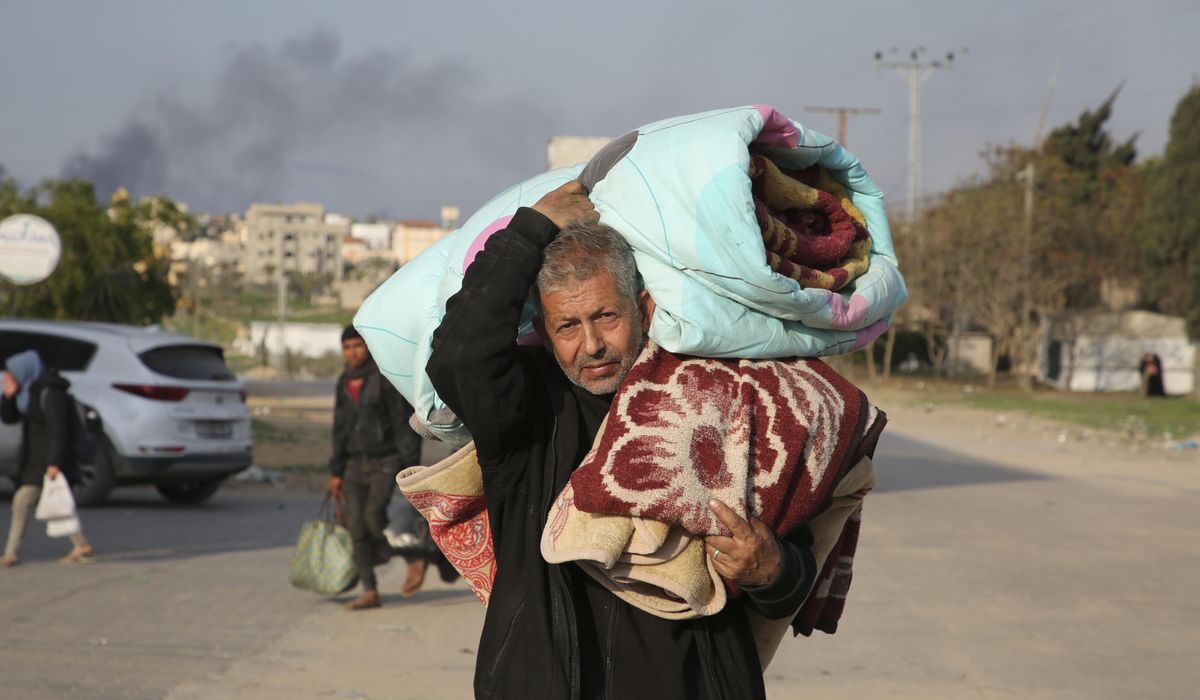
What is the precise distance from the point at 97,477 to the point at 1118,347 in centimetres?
4146

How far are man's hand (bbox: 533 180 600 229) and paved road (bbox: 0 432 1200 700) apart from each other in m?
4.14

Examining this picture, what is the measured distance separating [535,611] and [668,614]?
0.28m

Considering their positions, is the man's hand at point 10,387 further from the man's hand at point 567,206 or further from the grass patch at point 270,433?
the grass patch at point 270,433

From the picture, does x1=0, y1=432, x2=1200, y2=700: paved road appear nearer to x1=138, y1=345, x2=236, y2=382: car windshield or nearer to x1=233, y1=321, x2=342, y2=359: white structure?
x1=138, y1=345, x2=236, y2=382: car windshield

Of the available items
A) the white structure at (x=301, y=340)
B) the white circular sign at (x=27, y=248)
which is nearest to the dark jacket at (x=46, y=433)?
the white circular sign at (x=27, y=248)

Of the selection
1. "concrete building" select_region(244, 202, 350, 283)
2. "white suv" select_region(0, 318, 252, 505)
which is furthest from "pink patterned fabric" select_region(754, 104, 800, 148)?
"concrete building" select_region(244, 202, 350, 283)

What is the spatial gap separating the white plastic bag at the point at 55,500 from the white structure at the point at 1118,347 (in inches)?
1621

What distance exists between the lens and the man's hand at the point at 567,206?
296cm

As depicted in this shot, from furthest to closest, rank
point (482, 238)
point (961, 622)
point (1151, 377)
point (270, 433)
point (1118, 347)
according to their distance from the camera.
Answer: point (1118, 347)
point (1151, 377)
point (270, 433)
point (961, 622)
point (482, 238)

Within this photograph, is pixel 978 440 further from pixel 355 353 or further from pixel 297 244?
pixel 297 244

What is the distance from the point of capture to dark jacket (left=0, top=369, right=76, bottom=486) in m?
10.5

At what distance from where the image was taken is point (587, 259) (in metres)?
2.88

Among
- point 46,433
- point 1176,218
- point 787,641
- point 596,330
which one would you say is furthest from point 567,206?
point 1176,218

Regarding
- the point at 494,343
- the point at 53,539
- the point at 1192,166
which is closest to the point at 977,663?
the point at 494,343
